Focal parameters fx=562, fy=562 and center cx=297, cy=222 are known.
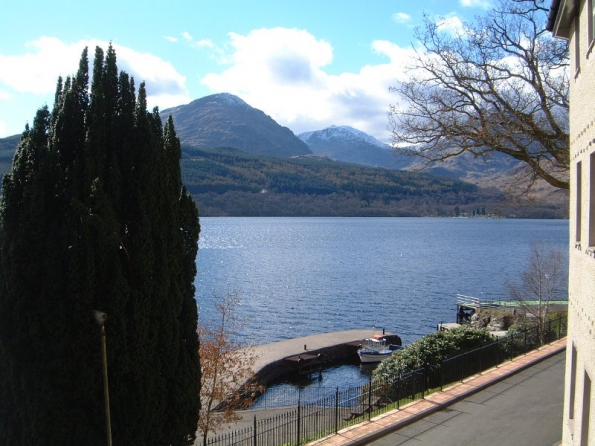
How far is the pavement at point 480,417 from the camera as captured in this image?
13.7 metres

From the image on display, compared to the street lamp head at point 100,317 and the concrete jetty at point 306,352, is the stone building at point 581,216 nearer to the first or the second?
the street lamp head at point 100,317

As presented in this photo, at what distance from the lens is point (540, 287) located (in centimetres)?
4284

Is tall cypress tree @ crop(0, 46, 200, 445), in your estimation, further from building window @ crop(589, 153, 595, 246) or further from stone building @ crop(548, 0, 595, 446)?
building window @ crop(589, 153, 595, 246)

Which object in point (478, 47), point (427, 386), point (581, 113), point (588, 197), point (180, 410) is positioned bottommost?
point (427, 386)

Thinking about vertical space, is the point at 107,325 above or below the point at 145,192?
below

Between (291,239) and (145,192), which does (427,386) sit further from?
(291,239)

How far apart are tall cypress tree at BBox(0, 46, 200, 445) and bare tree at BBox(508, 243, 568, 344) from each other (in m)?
19.2

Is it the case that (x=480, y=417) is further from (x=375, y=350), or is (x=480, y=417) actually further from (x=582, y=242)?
(x=375, y=350)

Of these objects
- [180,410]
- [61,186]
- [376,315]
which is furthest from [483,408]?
[376,315]

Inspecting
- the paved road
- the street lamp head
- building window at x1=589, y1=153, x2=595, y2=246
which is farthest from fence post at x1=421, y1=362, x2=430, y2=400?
the street lamp head

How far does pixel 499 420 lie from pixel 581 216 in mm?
7680

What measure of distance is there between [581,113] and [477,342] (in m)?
13.8

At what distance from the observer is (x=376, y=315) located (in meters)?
60.5

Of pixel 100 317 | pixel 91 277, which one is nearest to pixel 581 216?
pixel 100 317
